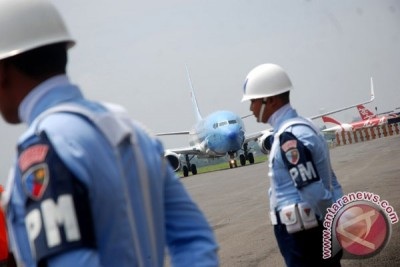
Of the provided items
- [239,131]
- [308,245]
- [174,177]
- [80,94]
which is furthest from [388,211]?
[239,131]

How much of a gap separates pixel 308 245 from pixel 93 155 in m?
2.73

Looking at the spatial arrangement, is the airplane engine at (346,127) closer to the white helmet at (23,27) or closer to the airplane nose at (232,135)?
the airplane nose at (232,135)

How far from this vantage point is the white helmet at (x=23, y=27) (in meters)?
1.70

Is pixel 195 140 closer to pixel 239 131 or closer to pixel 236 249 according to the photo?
pixel 239 131

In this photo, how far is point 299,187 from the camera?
3.88 meters

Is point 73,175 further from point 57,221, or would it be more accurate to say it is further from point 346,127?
point 346,127

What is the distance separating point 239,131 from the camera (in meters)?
35.5

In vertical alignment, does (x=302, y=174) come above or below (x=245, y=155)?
above
